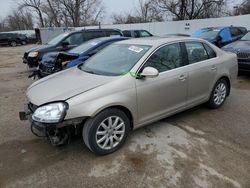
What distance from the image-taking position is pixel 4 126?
171 inches

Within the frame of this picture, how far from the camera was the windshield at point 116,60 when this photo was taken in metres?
3.58

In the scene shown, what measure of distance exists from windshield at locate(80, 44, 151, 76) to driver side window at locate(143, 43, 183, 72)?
17 cm

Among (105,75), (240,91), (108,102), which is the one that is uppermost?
(105,75)

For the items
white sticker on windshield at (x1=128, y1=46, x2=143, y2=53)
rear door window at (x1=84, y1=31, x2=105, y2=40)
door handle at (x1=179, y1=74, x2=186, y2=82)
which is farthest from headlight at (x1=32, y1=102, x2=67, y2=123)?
rear door window at (x1=84, y1=31, x2=105, y2=40)

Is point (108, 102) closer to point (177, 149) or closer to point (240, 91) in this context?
point (177, 149)

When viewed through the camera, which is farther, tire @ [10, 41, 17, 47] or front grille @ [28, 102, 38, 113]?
tire @ [10, 41, 17, 47]

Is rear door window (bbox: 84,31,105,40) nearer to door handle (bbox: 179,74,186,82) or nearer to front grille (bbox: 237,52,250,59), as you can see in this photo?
front grille (bbox: 237,52,250,59)

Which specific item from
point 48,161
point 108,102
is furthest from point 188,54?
point 48,161

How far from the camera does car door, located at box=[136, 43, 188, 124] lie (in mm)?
3477

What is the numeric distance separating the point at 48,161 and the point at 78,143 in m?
0.53

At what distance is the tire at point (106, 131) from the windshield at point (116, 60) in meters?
0.64

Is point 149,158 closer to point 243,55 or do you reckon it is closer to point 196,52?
point 196,52

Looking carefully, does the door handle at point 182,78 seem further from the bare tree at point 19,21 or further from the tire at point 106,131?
the bare tree at point 19,21

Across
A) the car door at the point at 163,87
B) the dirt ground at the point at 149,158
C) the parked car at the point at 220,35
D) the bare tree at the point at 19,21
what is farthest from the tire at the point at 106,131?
the bare tree at the point at 19,21
